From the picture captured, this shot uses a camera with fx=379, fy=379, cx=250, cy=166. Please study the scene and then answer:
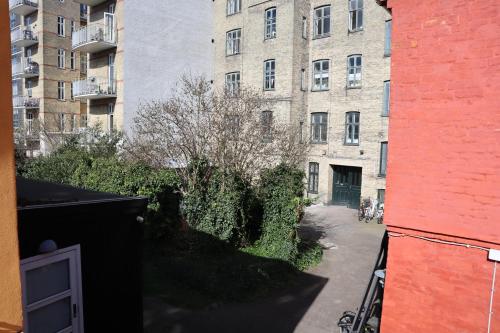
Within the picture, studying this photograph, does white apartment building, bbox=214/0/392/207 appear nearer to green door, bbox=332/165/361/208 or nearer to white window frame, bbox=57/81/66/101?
green door, bbox=332/165/361/208

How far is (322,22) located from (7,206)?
24.5 m

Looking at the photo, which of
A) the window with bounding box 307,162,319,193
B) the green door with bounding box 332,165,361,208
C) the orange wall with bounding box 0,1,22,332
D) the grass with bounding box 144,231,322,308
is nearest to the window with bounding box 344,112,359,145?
the green door with bounding box 332,165,361,208

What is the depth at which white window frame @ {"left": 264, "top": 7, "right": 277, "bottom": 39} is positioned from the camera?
24.9 m

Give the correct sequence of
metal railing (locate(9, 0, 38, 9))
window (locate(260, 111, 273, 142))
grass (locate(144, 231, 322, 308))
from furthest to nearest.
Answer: metal railing (locate(9, 0, 38, 9))
window (locate(260, 111, 273, 142))
grass (locate(144, 231, 322, 308))

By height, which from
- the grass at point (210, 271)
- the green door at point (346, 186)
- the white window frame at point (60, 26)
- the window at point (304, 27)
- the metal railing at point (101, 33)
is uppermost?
the white window frame at point (60, 26)

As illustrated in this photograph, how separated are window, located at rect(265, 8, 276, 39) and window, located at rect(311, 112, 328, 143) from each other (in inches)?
236

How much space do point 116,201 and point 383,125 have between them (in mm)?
18543

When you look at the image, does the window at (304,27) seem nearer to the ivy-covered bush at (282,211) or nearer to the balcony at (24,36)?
the ivy-covered bush at (282,211)

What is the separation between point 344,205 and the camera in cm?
2464

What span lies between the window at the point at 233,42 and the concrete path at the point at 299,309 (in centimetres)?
1720

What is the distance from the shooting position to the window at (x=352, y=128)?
75.6 feet

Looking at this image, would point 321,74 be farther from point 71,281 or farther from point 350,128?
point 71,281

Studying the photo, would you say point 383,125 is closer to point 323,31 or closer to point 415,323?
point 323,31

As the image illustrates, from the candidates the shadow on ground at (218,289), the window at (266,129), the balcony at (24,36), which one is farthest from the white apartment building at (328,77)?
the balcony at (24,36)
